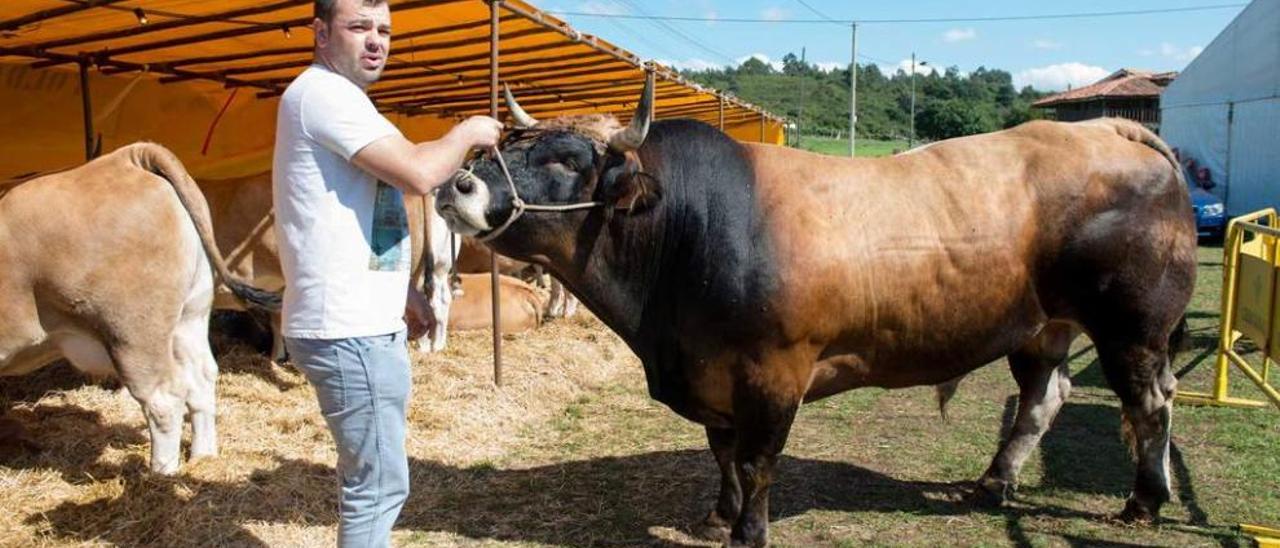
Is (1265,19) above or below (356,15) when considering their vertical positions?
above

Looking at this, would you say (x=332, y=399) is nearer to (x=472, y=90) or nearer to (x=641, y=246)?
(x=641, y=246)

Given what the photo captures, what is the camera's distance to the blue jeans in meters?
2.65

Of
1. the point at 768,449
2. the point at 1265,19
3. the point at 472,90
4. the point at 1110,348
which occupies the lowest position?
the point at 768,449

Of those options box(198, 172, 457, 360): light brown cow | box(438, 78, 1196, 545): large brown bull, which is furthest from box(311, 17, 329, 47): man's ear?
box(198, 172, 457, 360): light brown cow

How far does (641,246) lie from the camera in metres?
3.85

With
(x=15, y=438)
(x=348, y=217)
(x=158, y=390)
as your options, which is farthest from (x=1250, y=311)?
(x=15, y=438)

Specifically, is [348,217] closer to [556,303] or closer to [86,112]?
[86,112]

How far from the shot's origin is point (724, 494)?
450 cm

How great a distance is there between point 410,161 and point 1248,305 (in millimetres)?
4818

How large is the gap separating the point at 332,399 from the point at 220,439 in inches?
134

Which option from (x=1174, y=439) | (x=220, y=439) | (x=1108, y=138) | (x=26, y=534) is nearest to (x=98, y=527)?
(x=26, y=534)

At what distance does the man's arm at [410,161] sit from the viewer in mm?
2527

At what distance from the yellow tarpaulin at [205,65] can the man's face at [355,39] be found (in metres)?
3.34

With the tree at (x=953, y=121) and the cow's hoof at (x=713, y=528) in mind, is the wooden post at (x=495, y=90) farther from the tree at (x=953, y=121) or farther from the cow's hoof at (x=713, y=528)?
the tree at (x=953, y=121)
